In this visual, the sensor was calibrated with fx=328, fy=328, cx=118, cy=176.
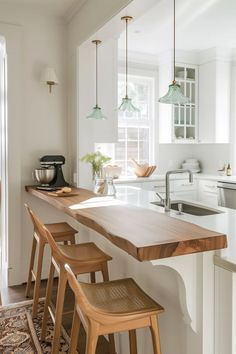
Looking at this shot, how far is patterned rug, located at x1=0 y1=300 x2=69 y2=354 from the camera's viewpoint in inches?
89.0

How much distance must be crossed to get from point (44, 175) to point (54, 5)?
A: 1.67 meters

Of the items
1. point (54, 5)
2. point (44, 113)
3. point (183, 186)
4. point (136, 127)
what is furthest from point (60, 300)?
point (136, 127)

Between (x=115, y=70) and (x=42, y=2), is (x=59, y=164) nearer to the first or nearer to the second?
(x=115, y=70)

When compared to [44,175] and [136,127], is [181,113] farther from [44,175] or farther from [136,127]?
[44,175]

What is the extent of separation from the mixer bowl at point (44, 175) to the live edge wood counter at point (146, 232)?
1170 mm

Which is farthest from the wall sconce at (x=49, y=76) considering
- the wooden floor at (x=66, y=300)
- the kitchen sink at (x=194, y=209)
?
the wooden floor at (x=66, y=300)

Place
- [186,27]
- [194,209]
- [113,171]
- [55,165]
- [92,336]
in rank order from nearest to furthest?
[92,336]
[194,209]
[55,165]
[186,27]
[113,171]

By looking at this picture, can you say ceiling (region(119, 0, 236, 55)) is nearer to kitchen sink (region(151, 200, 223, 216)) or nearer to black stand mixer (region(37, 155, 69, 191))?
black stand mixer (region(37, 155, 69, 191))

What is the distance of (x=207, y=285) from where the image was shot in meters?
1.47

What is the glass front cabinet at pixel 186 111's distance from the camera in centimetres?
513

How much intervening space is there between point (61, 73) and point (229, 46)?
8.80 feet

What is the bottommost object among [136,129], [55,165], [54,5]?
[55,165]

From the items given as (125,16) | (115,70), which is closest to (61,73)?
(115,70)

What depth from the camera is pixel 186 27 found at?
391 cm
